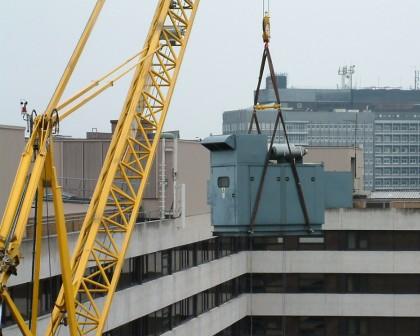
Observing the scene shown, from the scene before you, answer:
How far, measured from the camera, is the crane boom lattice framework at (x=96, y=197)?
30156mm

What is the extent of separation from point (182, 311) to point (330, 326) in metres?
16.4

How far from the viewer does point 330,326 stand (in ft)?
220

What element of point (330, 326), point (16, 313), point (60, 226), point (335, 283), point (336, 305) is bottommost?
point (330, 326)

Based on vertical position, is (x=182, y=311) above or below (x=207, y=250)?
below

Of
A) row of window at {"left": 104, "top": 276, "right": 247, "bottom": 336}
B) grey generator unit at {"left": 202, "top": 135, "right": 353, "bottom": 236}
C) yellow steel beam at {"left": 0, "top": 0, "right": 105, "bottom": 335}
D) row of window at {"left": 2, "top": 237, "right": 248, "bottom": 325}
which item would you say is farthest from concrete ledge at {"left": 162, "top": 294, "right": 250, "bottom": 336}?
yellow steel beam at {"left": 0, "top": 0, "right": 105, "bottom": 335}

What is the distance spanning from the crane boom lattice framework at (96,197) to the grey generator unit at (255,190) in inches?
160

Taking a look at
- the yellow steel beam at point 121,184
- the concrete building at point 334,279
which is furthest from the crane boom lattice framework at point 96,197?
the concrete building at point 334,279

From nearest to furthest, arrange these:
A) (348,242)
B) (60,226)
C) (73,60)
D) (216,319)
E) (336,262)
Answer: (60,226), (73,60), (216,319), (336,262), (348,242)

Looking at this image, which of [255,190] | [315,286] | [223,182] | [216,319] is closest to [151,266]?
[223,182]

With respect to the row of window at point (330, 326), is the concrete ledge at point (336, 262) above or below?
above

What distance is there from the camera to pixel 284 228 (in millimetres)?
43281

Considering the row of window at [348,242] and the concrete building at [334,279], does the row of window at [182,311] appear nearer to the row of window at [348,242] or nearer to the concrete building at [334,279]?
the concrete building at [334,279]

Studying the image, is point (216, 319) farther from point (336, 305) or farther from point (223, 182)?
point (223, 182)

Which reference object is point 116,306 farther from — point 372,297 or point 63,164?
point 372,297
